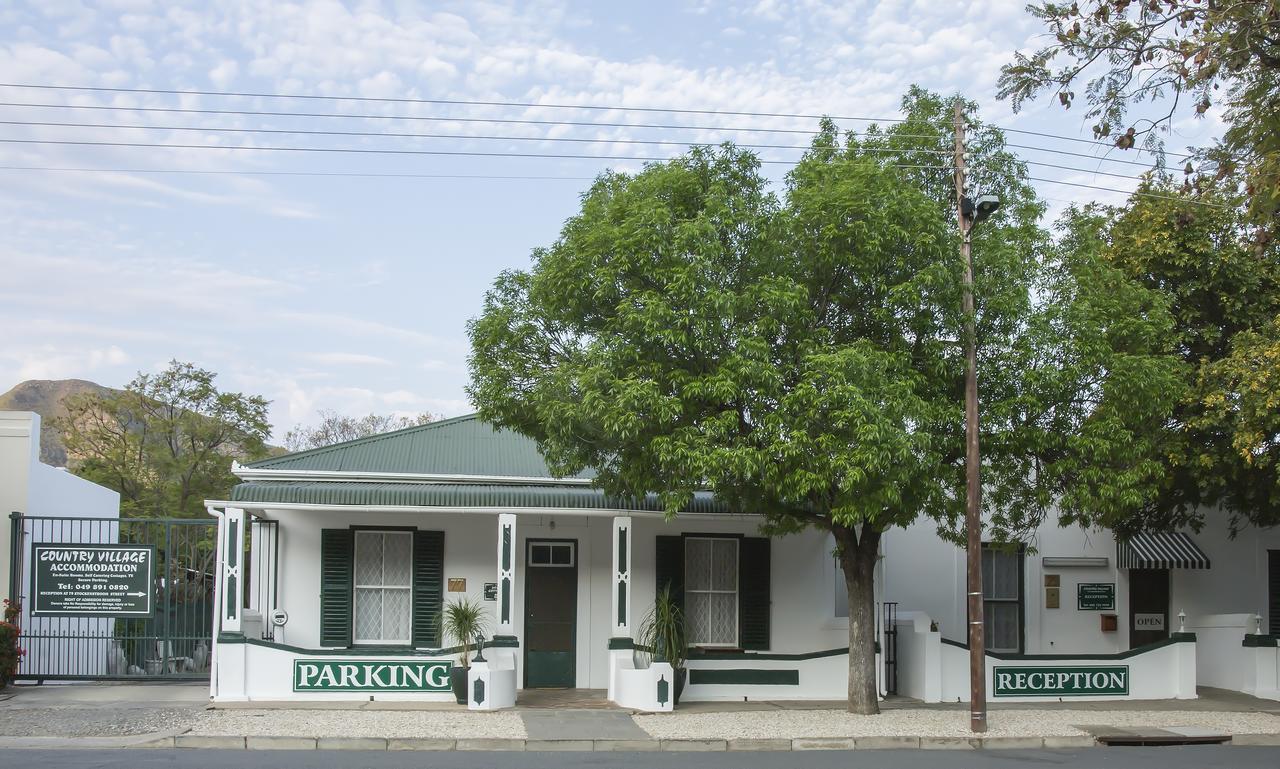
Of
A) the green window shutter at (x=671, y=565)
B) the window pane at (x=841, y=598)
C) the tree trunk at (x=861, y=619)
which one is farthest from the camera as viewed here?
the window pane at (x=841, y=598)

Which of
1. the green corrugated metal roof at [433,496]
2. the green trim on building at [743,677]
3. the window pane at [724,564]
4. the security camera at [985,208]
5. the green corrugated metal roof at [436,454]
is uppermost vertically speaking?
the security camera at [985,208]

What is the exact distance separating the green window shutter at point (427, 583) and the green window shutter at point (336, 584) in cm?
98

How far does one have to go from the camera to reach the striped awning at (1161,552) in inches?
794

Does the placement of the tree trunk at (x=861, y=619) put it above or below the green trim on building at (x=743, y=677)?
above

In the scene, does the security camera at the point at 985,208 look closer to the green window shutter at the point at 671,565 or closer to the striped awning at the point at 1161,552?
the green window shutter at the point at 671,565

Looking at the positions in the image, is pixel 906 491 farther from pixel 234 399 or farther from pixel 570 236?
pixel 234 399

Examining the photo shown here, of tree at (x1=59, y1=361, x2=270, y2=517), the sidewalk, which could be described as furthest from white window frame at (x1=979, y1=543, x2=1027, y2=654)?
tree at (x1=59, y1=361, x2=270, y2=517)

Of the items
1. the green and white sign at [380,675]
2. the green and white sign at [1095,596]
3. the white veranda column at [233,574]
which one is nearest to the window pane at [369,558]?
the green and white sign at [380,675]

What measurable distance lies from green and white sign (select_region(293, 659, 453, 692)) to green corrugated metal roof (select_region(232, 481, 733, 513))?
218 cm

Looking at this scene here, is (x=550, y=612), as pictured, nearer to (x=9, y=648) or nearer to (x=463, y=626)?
(x=463, y=626)

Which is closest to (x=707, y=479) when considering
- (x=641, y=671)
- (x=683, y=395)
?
(x=683, y=395)

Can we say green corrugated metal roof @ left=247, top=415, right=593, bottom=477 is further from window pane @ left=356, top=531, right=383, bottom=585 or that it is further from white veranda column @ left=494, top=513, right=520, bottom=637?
white veranda column @ left=494, top=513, right=520, bottom=637

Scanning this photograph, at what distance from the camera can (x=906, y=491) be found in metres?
14.2

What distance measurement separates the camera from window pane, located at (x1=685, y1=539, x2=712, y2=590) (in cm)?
1892
